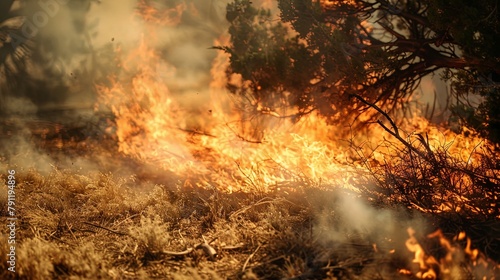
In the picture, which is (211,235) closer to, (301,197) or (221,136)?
(301,197)

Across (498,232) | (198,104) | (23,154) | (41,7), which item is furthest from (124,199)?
(41,7)

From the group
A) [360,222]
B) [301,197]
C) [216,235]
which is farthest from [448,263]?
Answer: [216,235]

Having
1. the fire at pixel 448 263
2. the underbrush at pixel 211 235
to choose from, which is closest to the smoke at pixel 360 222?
the underbrush at pixel 211 235

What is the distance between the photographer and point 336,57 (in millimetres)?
6887

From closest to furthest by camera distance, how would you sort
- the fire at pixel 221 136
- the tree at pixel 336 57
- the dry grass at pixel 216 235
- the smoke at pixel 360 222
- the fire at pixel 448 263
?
the fire at pixel 448 263 → the dry grass at pixel 216 235 → the smoke at pixel 360 222 → the fire at pixel 221 136 → the tree at pixel 336 57

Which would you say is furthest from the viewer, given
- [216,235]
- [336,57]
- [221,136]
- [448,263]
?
[221,136]

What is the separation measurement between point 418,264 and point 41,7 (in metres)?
10.5

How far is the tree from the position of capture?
21.5ft

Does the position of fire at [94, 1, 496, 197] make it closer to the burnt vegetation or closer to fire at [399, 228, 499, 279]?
the burnt vegetation

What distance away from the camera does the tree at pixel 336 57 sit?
6.54 metres

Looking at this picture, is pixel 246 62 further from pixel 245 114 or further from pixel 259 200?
pixel 259 200

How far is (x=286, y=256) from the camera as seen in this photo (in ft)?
12.8

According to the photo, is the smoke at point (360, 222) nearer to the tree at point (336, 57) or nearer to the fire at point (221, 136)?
the fire at point (221, 136)

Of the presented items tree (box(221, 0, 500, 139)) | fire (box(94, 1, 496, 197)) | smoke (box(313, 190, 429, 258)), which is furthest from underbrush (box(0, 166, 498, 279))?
tree (box(221, 0, 500, 139))
